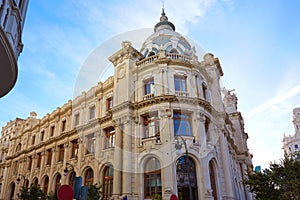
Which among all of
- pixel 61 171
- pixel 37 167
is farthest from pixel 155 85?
pixel 37 167

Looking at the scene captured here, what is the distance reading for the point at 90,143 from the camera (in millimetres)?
26250

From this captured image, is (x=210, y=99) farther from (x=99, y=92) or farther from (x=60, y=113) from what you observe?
(x=60, y=113)

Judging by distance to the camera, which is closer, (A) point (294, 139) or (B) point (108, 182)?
(B) point (108, 182)

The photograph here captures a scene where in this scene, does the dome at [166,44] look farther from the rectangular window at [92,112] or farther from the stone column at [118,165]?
the stone column at [118,165]

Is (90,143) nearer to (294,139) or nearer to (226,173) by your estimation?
(226,173)

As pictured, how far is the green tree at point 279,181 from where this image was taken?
49.4 feet

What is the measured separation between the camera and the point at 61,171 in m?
27.7

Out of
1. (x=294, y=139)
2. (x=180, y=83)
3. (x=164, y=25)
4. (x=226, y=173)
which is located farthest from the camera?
(x=294, y=139)

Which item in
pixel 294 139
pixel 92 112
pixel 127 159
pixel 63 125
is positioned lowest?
pixel 127 159

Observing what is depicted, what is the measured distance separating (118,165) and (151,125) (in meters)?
4.28

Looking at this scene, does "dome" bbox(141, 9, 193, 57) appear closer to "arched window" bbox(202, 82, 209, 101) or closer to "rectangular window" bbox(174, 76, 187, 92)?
"rectangular window" bbox(174, 76, 187, 92)

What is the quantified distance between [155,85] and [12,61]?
1572cm

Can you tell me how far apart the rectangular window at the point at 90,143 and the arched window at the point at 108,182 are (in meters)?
3.21

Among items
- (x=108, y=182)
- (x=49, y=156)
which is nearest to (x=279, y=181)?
(x=108, y=182)
